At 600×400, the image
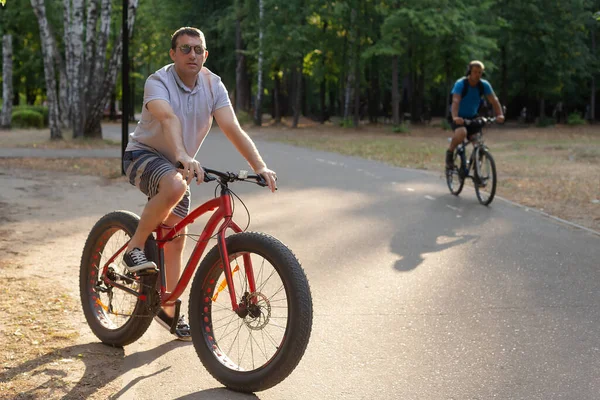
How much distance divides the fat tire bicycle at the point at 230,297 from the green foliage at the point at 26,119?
130ft

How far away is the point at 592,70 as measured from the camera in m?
53.0

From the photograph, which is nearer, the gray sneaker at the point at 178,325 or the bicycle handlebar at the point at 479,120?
the gray sneaker at the point at 178,325

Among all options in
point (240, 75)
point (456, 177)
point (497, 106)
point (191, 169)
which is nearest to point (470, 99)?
point (497, 106)

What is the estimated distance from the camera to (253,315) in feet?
14.5

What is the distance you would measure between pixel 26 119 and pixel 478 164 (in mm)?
34147

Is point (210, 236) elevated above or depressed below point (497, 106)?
below

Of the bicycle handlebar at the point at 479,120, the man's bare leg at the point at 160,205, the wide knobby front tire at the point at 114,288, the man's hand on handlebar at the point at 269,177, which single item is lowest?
the wide knobby front tire at the point at 114,288

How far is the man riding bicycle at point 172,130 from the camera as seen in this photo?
182 inches

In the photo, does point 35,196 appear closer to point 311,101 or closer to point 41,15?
point 41,15

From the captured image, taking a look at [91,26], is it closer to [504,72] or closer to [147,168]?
[147,168]

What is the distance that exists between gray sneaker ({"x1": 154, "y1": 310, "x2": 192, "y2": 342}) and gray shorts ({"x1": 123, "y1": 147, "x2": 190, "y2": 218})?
72 cm

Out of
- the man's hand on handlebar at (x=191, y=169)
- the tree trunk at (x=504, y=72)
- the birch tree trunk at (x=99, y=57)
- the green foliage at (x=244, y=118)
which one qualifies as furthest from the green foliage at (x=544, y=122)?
the man's hand on handlebar at (x=191, y=169)

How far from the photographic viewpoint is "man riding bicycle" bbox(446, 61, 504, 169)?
1246 centimetres

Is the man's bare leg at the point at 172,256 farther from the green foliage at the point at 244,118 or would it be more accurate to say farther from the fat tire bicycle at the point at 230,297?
the green foliage at the point at 244,118
